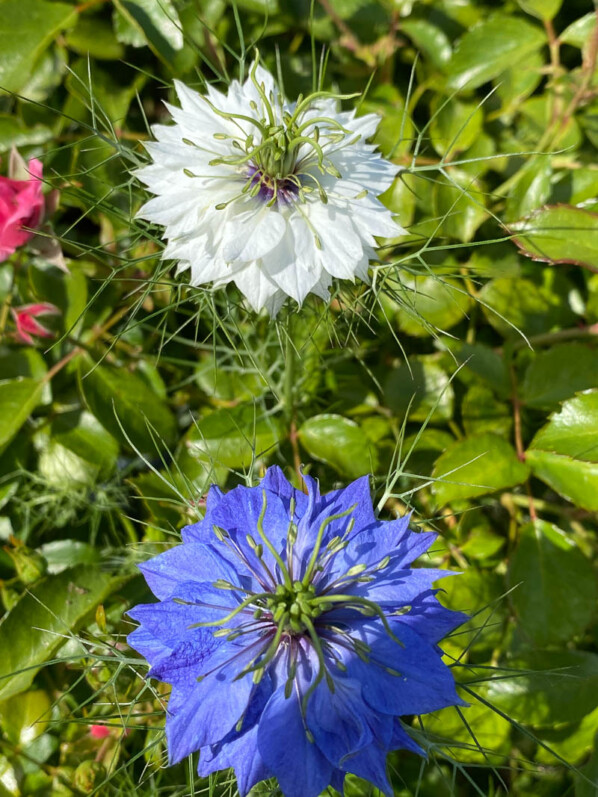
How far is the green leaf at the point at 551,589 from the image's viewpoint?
4.09 ft

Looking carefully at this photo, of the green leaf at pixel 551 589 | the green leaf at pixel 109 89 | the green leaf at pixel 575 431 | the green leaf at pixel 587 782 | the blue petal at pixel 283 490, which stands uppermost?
the green leaf at pixel 109 89

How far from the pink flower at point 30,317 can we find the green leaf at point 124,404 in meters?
0.12

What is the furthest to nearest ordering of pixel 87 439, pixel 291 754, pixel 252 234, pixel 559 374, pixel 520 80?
1. pixel 520 80
2. pixel 87 439
3. pixel 559 374
4. pixel 252 234
5. pixel 291 754

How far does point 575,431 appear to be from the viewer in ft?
4.13

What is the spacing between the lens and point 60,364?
1474 mm

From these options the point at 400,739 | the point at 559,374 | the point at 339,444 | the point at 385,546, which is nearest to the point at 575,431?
the point at 559,374

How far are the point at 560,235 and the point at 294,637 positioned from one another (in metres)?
0.96

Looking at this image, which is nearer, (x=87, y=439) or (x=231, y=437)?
(x=231, y=437)

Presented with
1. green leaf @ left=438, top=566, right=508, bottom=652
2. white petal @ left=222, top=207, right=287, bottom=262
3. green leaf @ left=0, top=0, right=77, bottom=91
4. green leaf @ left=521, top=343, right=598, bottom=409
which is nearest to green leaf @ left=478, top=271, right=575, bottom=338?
green leaf @ left=521, top=343, right=598, bottom=409

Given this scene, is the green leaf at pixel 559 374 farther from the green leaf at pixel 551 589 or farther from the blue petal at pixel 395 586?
the blue petal at pixel 395 586

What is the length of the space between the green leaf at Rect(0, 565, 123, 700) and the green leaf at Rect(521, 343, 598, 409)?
909mm

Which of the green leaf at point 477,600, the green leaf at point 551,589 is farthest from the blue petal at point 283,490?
the green leaf at point 551,589

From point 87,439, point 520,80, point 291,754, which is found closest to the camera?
point 291,754

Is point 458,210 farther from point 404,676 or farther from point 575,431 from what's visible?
point 404,676
